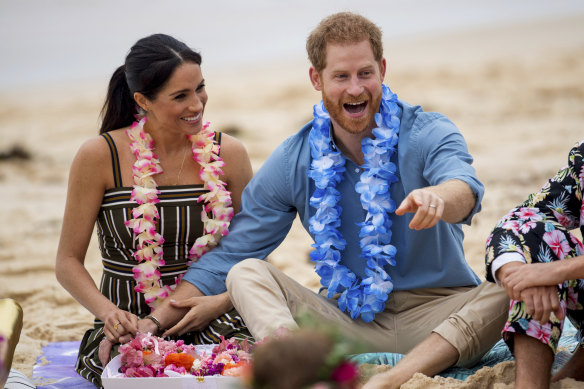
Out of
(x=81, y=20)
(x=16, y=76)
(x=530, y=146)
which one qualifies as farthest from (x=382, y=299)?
(x=81, y=20)

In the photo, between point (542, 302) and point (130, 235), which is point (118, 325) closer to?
point (130, 235)

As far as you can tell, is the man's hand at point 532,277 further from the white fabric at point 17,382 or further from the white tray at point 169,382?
the white fabric at point 17,382

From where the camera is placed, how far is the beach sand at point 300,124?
610cm

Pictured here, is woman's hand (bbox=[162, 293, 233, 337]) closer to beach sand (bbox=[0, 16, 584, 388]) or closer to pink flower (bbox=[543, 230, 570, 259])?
beach sand (bbox=[0, 16, 584, 388])

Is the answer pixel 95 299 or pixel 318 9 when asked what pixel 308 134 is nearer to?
pixel 95 299

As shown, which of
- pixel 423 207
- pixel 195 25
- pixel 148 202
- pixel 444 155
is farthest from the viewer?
pixel 195 25

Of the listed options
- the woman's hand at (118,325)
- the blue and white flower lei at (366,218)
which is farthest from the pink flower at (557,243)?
the woman's hand at (118,325)

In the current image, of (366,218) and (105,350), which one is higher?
(366,218)

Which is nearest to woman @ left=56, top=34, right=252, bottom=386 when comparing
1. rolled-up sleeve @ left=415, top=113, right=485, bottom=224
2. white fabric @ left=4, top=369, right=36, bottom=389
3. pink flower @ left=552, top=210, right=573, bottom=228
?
white fabric @ left=4, top=369, right=36, bottom=389

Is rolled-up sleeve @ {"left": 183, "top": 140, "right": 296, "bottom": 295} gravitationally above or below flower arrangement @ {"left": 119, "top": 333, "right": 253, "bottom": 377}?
above

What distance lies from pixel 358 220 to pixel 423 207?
0.97 metres

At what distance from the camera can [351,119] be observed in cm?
380

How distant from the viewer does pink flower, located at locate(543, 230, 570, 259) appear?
10.4 feet

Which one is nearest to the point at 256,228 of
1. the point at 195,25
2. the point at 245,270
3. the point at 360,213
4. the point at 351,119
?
the point at 245,270
